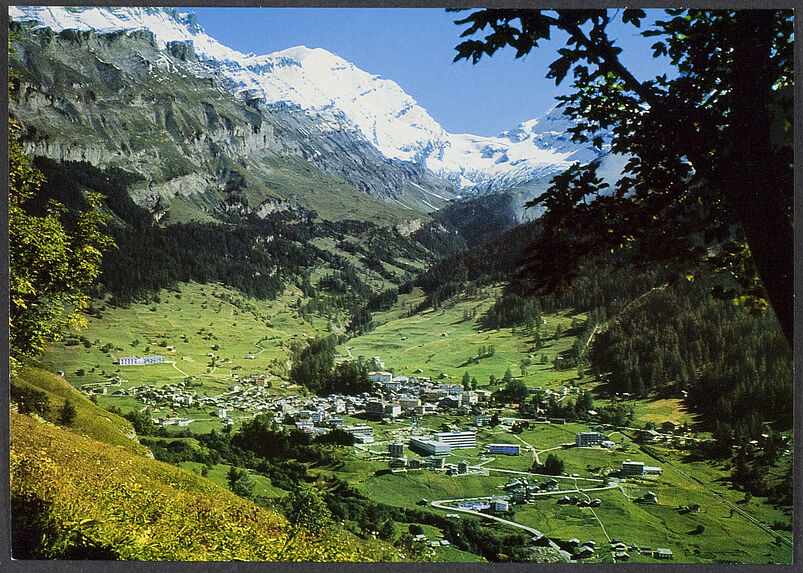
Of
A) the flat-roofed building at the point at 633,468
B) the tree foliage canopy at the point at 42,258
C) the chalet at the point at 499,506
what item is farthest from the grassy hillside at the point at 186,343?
the flat-roofed building at the point at 633,468

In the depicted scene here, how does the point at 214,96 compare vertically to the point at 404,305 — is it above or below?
above

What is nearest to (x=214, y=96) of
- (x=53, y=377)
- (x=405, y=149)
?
(x=405, y=149)

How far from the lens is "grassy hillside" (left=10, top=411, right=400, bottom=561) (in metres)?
5.80

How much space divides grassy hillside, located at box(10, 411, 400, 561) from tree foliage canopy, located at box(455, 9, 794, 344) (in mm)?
4514

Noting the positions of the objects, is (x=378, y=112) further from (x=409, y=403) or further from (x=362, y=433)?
(x=362, y=433)

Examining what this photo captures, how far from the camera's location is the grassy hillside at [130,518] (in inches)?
229

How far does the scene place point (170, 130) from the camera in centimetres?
834

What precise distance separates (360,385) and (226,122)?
655cm

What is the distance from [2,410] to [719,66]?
8.05 metres

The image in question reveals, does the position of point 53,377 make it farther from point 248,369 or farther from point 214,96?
point 214,96

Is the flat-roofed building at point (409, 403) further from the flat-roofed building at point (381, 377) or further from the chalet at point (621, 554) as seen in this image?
the chalet at point (621, 554)

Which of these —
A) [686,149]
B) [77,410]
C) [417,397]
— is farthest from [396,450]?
[686,149]

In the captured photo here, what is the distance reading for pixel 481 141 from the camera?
23.1 feet

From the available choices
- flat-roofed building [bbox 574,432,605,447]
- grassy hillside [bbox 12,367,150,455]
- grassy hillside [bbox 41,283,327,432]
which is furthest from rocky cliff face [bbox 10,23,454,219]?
flat-roofed building [bbox 574,432,605,447]
